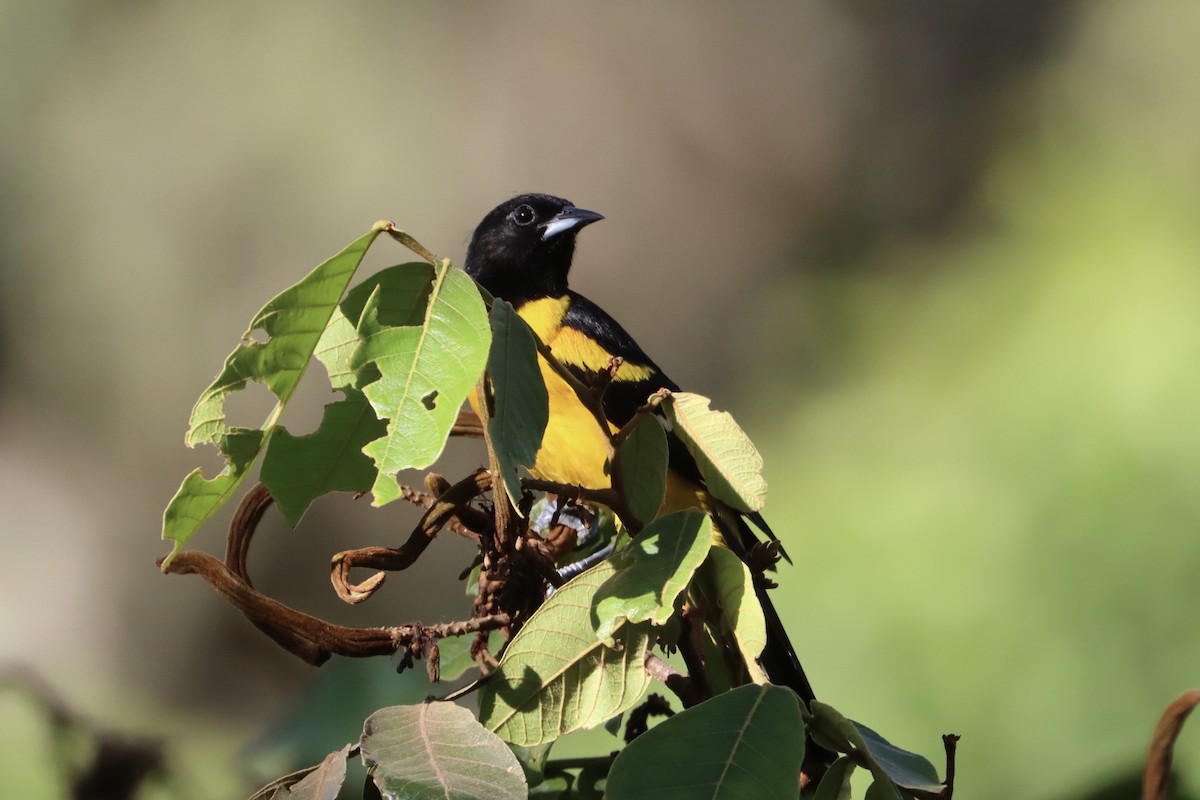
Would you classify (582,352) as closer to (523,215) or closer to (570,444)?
(570,444)

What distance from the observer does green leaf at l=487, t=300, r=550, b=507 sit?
0.61m

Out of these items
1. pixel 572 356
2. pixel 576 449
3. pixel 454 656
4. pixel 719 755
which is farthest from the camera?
pixel 572 356

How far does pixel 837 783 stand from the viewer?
659mm

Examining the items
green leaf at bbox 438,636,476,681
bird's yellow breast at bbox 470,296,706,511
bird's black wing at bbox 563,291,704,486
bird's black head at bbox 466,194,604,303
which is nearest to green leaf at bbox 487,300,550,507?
green leaf at bbox 438,636,476,681

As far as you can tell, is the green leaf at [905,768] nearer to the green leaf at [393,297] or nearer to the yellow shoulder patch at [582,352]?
the green leaf at [393,297]

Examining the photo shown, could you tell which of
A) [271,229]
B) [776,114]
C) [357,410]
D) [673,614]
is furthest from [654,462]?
[776,114]

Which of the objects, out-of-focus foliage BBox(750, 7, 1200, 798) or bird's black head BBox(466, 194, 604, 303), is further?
bird's black head BBox(466, 194, 604, 303)

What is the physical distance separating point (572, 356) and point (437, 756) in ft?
4.13

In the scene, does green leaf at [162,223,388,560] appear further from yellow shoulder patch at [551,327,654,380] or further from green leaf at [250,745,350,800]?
yellow shoulder patch at [551,327,654,380]

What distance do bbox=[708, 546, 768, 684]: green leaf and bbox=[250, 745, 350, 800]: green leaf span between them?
27cm

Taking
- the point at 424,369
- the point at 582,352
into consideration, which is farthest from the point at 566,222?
the point at 424,369

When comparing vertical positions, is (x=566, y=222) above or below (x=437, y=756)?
above

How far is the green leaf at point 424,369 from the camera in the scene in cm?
63

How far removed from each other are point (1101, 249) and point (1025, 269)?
0.54 ft
